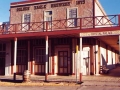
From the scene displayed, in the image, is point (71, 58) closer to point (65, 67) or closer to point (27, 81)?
point (65, 67)

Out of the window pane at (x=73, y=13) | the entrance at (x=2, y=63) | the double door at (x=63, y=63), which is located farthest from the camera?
the entrance at (x=2, y=63)

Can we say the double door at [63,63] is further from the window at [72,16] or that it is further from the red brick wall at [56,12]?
the red brick wall at [56,12]

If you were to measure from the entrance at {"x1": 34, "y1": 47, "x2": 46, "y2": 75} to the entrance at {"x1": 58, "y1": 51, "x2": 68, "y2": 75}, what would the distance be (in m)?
1.56

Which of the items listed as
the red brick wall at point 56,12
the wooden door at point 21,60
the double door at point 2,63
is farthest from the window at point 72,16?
the double door at point 2,63

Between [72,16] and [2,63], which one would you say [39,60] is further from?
[72,16]

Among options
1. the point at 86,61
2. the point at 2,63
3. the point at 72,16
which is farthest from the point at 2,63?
the point at 86,61

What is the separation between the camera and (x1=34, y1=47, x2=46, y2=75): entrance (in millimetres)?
19844

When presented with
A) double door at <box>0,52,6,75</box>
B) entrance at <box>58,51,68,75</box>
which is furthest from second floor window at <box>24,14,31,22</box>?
entrance at <box>58,51,68,75</box>

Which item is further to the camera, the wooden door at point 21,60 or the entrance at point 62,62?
the wooden door at point 21,60

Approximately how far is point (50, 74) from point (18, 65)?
3.50m

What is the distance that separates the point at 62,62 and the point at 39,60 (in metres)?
2.25

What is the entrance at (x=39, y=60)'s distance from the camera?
781 inches

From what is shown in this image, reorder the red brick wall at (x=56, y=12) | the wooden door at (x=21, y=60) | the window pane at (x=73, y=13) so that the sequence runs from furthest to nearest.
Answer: the wooden door at (x=21, y=60), the window pane at (x=73, y=13), the red brick wall at (x=56, y=12)

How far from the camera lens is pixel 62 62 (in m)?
19.2
